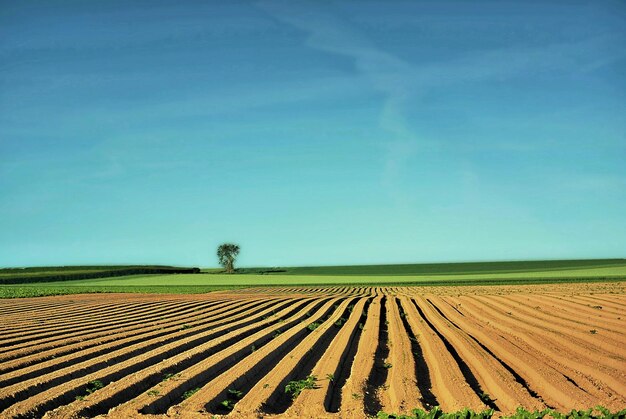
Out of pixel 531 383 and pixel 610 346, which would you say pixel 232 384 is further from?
pixel 610 346

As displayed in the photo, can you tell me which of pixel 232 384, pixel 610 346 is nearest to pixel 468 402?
pixel 232 384

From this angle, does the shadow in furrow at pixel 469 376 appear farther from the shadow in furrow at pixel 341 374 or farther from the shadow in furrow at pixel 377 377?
the shadow in furrow at pixel 341 374

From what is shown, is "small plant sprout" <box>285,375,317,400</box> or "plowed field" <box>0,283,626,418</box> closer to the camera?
"plowed field" <box>0,283,626,418</box>

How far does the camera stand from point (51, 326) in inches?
608

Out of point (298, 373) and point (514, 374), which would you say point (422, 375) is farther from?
point (298, 373)

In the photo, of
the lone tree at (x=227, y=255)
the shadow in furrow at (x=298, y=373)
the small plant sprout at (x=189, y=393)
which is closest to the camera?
the shadow in furrow at (x=298, y=373)

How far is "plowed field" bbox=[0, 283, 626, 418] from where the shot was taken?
7309mm

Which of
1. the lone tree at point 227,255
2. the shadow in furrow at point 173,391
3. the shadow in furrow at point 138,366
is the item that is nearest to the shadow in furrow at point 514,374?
the shadow in furrow at point 173,391

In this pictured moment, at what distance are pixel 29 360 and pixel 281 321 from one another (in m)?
7.48

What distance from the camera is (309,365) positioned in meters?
9.91

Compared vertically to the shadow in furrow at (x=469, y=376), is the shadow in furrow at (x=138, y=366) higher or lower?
higher

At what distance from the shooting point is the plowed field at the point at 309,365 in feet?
Answer: 24.0

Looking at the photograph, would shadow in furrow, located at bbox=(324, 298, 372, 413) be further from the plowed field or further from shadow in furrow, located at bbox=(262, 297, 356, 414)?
shadow in furrow, located at bbox=(262, 297, 356, 414)

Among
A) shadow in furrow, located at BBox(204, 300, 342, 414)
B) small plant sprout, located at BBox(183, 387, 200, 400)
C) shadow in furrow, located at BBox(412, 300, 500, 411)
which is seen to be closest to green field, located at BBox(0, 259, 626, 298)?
shadow in furrow, located at BBox(204, 300, 342, 414)
